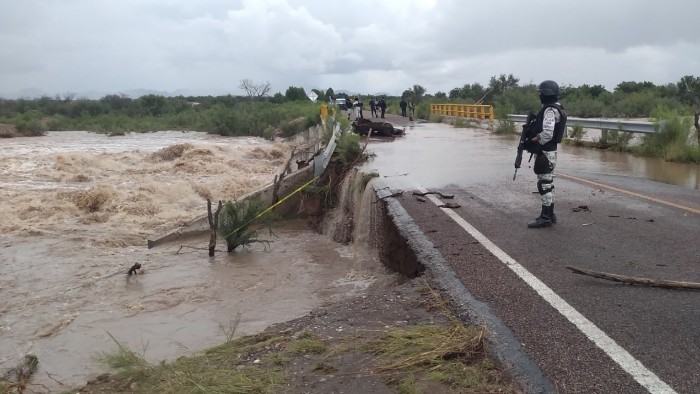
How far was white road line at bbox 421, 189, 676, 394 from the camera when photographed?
3357 mm

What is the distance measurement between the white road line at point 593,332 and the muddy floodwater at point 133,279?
2.00 meters

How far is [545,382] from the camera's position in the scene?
11.2ft

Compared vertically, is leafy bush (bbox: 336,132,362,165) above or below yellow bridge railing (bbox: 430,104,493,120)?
below

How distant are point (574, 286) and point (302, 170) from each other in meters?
9.33

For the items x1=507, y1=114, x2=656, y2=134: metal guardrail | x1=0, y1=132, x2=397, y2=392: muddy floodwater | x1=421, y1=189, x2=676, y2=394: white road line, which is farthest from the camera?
x1=507, y1=114, x2=656, y2=134: metal guardrail

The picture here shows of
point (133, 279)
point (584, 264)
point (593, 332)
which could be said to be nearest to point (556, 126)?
point (584, 264)

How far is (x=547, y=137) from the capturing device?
7.26 meters

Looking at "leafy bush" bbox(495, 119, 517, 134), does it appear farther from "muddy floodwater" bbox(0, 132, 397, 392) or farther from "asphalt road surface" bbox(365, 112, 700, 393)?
"asphalt road surface" bbox(365, 112, 700, 393)

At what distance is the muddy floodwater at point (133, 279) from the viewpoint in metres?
6.83

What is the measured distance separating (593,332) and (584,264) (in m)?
1.79

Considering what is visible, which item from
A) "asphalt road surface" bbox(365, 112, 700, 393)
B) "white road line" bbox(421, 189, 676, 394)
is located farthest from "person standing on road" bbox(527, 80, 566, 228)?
"white road line" bbox(421, 189, 676, 394)

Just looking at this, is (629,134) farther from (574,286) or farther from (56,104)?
(56,104)

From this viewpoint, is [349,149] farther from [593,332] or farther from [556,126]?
[593,332]

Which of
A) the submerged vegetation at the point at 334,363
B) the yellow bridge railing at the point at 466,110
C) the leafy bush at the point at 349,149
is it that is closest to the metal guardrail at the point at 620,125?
the leafy bush at the point at 349,149
